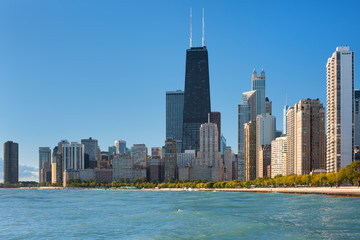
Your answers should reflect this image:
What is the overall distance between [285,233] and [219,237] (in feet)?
36.7

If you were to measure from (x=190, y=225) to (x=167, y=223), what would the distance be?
6608mm

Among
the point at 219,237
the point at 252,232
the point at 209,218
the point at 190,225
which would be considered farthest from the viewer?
the point at 209,218

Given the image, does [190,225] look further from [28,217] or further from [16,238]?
[28,217]

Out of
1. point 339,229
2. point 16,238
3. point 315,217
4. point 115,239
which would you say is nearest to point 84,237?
point 115,239

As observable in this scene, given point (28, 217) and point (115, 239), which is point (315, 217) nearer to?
point (115, 239)

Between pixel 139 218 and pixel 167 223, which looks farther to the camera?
pixel 139 218

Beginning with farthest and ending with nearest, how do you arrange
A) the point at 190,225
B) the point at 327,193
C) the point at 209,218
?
the point at 327,193 → the point at 209,218 → the point at 190,225

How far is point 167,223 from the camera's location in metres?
93.1

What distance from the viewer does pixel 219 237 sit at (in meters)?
72.9

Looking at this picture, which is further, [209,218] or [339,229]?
[209,218]

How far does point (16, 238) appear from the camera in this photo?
260ft

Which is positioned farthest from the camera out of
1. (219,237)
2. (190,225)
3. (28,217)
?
(28,217)

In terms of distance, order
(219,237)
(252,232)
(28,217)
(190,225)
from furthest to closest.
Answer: (28,217) < (190,225) < (252,232) < (219,237)

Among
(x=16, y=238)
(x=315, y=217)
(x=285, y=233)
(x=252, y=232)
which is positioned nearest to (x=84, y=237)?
(x=16, y=238)
